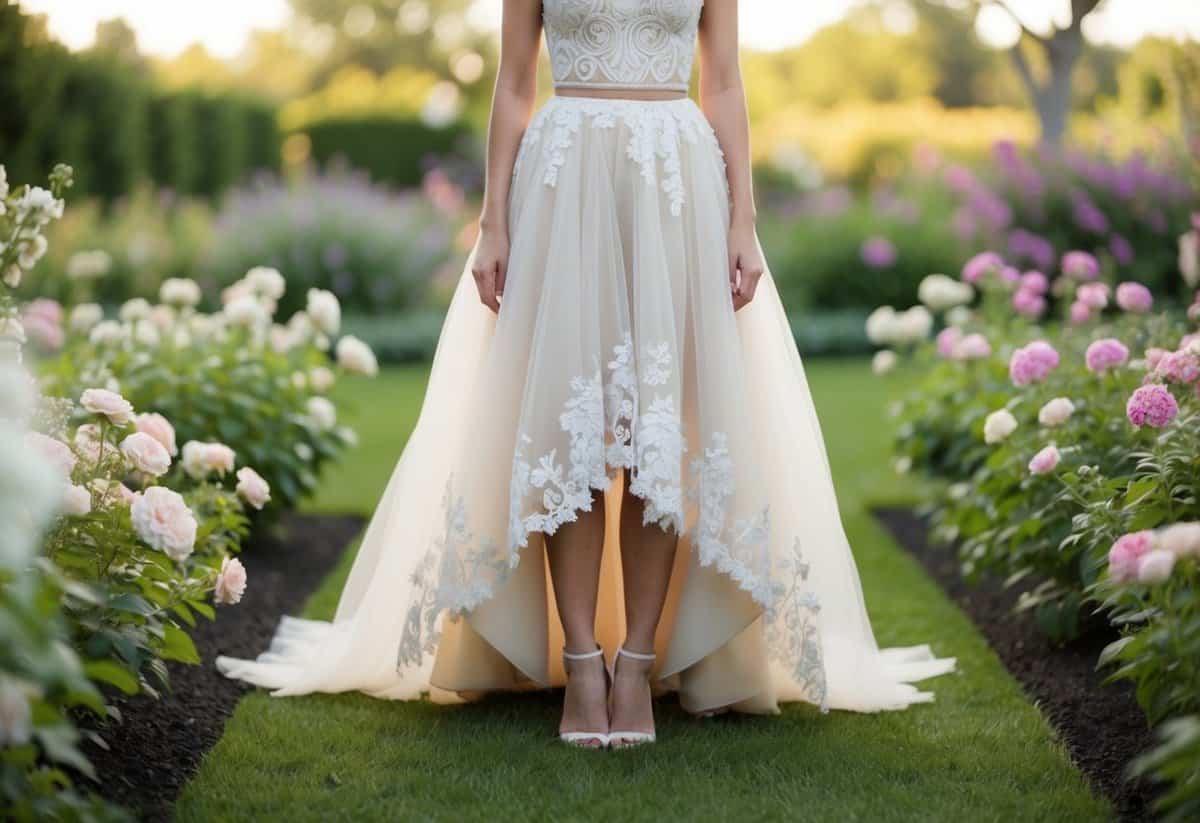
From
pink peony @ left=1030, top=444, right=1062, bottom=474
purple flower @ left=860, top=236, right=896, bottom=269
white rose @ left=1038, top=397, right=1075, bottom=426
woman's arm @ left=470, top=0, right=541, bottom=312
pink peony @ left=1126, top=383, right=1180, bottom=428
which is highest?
woman's arm @ left=470, top=0, right=541, bottom=312

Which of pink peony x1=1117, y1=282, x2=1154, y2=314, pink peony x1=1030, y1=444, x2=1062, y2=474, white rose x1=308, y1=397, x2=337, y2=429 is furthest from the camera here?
white rose x1=308, y1=397, x2=337, y2=429

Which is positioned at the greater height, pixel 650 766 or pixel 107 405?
pixel 107 405

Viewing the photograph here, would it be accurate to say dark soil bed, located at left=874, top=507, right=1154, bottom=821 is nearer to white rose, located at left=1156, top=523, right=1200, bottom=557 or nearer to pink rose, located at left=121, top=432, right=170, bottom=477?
white rose, located at left=1156, top=523, right=1200, bottom=557

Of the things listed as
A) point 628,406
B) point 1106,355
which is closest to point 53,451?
point 628,406

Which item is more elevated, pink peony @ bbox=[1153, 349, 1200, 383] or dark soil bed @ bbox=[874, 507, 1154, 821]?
pink peony @ bbox=[1153, 349, 1200, 383]

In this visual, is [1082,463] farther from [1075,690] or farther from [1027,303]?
[1027,303]

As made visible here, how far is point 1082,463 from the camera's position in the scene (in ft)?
12.0

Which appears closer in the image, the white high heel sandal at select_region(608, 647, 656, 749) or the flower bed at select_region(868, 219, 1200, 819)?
the flower bed at select_region(868, 219, 1200, 819)

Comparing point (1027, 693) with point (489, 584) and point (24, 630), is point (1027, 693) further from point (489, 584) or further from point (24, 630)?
point (24, 630)

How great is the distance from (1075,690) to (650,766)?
1.17 m

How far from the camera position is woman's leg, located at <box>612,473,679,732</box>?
3164 mm

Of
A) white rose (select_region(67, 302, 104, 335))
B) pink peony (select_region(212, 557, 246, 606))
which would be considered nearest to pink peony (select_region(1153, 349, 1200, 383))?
pink peony (select_region(212, 557, 246, 606))

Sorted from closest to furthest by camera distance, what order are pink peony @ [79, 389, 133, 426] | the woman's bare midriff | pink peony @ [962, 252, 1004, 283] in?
pink peony @ [79, 389, 133, 426] < the woman's bare midriff < pink peony @ [962, 252, 1004, 283]

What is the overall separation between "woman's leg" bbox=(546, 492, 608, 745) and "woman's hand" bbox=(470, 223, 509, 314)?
1.65 feet
